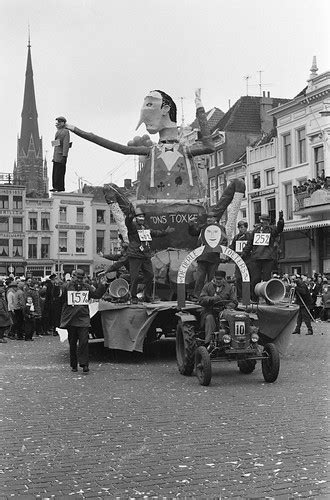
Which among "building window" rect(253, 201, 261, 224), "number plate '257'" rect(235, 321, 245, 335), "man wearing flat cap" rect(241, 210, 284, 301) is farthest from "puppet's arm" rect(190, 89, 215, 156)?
"building window" rect(253, 201, 261, 224)

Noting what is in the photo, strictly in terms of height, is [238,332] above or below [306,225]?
below

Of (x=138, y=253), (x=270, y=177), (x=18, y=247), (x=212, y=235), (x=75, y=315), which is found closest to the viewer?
(x=75, y=315)

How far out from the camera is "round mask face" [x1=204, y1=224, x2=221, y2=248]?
11.8 metres

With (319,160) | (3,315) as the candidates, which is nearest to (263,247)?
(3,315)

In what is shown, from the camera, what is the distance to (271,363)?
406 inches

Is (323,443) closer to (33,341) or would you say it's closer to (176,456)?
(176,456)

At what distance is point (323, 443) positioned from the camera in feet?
21.8

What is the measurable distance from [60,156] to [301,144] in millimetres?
24715

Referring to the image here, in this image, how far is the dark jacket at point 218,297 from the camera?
35.0 feet

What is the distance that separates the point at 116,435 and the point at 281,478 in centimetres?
203

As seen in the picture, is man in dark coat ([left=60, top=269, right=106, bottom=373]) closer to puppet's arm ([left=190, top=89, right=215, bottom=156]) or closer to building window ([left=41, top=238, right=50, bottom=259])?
puppet's arm ([left=190, top=89, right=215, bottom=156])

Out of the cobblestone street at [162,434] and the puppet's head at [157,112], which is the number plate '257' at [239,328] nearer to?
the cobblestone street at [162,434]

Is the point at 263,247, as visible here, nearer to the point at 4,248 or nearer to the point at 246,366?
the point at 246,366

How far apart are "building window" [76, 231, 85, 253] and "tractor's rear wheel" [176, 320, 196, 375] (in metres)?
57.1
